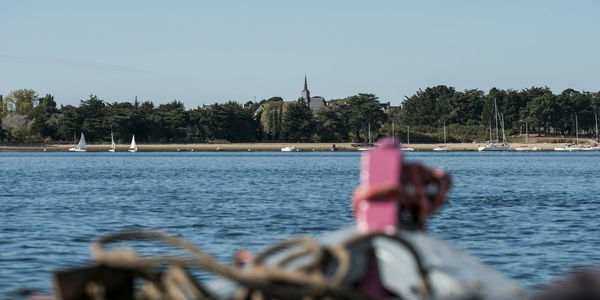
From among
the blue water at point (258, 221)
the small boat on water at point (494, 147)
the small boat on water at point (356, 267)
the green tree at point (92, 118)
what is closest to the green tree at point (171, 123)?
the green tree at point (92, 118)

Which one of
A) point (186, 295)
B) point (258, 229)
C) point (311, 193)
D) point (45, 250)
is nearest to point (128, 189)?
point (311, 193)

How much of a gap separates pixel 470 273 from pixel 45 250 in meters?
21.5

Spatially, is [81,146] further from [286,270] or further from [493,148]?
[286,270]

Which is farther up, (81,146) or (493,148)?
(81,146)

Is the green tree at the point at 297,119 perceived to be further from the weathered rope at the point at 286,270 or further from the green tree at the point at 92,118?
the weathered rope at the point at 286,270

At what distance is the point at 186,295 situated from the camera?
11.9ft

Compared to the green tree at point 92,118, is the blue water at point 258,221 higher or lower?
lower

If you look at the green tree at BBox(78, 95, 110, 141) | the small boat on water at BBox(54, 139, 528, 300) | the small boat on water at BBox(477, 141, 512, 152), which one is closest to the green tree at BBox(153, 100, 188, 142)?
the green tree at BBox(78, 95, 110, 141)

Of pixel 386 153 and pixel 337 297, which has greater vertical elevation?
pixel 386 153

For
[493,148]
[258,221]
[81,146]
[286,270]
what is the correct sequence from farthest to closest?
[493,148]
[81,146]
[258,221]
[286,270]

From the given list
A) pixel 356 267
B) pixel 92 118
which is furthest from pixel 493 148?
pixel 356 267

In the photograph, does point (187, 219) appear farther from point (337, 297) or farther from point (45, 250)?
point (337, 297)

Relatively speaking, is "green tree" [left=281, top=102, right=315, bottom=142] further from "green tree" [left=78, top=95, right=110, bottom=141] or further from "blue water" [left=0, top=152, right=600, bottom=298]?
"blue water" [left=0, top=152, right=600, bottom=298]

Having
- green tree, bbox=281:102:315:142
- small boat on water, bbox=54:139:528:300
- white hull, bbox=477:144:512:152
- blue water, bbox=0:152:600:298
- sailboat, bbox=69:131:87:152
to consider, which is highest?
green tree, bbox=281:102:315:142
